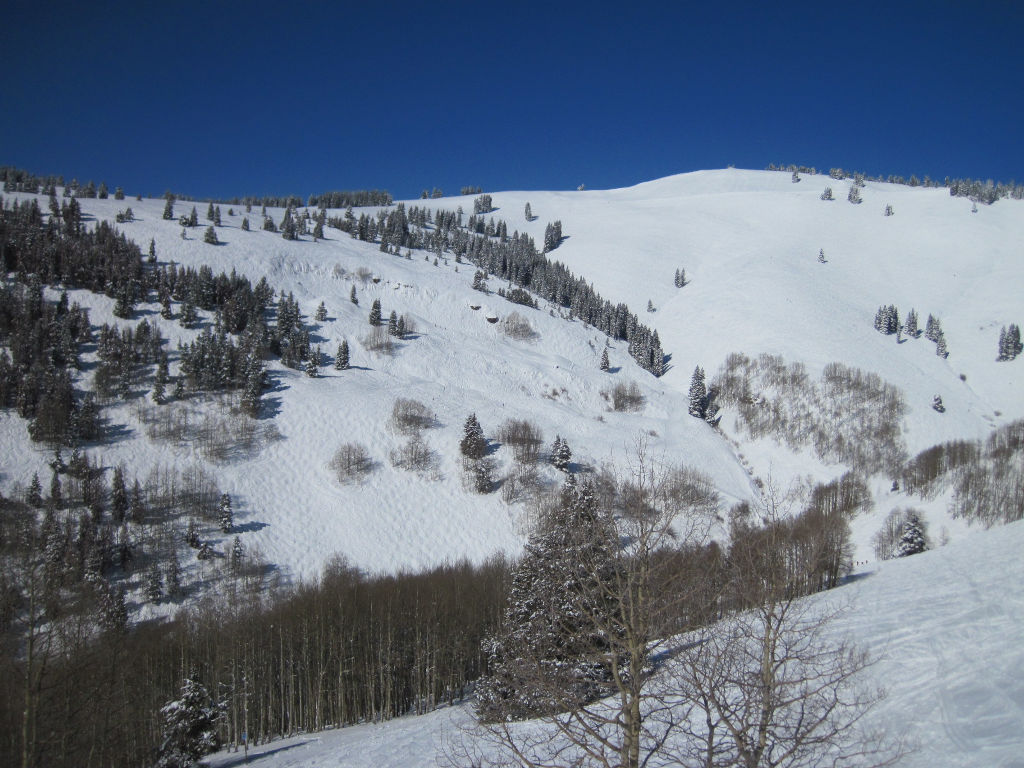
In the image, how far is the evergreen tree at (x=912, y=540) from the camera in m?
48.1

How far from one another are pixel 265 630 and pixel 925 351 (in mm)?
117952

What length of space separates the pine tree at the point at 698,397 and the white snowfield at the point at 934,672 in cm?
5827

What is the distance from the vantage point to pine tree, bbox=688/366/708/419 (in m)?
92.2

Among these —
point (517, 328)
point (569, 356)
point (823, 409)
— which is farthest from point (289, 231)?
point (823, 409)

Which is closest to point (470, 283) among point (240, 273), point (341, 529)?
point (240, 273)

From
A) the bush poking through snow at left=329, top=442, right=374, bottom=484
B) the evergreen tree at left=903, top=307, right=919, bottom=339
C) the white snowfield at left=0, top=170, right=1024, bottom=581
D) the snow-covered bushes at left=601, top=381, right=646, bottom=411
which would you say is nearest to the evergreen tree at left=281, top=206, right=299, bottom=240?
the white snowfield at left=0, top=170, right=1024, bottom=581

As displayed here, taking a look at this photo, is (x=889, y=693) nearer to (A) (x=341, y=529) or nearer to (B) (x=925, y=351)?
(A) (x=341, y=529)

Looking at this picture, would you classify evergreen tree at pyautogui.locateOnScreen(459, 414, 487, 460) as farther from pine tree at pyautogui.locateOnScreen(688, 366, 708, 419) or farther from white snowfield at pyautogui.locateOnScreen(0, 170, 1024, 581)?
pine tree at pyautogui.locateOnScreen(688, 366, 708, 419)

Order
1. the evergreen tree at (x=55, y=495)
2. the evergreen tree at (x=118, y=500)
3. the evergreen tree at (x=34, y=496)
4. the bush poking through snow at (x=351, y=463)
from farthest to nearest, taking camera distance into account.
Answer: the bush poking through snow at (x=351, y=463)
the evergreen tree at (x=118, y=500)
the evergreen tree at (x=55, y=495)
the evergreen tree at (x=34, y=496)

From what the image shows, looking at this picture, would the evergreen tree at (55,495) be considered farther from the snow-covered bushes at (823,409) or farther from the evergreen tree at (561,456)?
the snow-covered bushes at (823,409)

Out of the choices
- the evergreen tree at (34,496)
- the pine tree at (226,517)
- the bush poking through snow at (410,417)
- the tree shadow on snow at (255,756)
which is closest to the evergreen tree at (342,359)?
the bush poking through snow at (410,417)

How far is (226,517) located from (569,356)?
213 ft

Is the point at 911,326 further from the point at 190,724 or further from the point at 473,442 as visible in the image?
the point at 190,724

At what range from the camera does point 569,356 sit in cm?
10156
